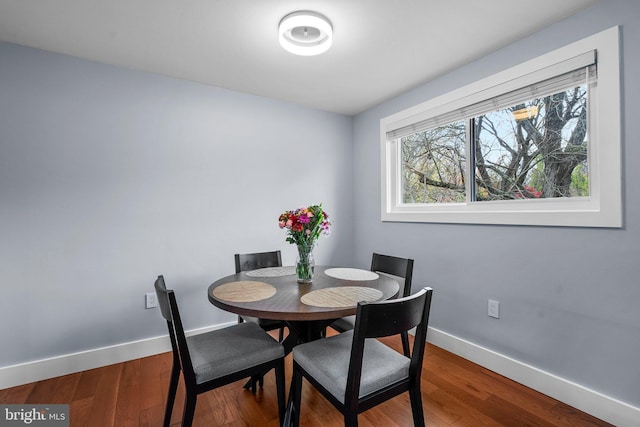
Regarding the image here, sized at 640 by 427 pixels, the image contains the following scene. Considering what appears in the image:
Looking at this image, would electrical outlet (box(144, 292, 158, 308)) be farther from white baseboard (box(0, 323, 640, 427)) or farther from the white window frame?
the white window frame

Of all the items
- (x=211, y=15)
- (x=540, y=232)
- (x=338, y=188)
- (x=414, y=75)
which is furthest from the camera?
(x=338, y=188)

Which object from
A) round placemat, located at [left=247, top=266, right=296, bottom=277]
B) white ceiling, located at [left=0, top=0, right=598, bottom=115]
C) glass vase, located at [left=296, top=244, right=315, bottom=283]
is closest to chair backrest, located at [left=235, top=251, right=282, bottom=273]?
round placemat, located at [left=247, top=266, right=296, bottom=277]

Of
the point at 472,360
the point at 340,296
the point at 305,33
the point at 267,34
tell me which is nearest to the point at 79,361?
the point at 340,296

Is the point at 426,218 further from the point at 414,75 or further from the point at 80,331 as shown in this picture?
the point at 80,331

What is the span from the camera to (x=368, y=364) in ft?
4.21

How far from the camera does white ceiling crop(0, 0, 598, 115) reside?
1620mm

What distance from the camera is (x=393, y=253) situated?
290cm

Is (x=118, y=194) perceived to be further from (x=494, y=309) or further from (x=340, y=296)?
(x=494, y=309)

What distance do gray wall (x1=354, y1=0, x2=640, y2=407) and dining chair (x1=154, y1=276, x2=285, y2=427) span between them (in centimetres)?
156

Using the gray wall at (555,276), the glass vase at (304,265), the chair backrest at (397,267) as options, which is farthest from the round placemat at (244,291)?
the gray wall at (555,276)

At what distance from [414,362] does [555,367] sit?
116 cm

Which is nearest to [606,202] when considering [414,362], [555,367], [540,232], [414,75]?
[540,232]

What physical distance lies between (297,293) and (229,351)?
43cm

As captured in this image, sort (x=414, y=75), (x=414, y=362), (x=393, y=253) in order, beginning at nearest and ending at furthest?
(x=414, y=362)
(x=414, y=75)
(x=393, y=253)
